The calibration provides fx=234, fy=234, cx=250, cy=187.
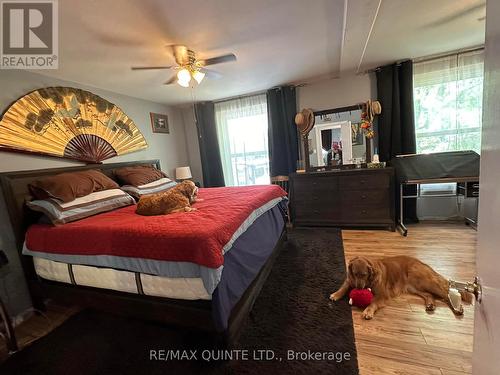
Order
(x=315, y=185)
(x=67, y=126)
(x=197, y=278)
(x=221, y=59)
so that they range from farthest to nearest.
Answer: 1. (x=315, y=185)
2. (x=67, y=126)
3. (x=221, y=59)
4. (x=197, y=278)

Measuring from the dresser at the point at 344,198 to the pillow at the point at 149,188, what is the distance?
6.15ft

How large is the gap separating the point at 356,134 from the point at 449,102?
3.94 feet

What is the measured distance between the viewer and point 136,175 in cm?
301

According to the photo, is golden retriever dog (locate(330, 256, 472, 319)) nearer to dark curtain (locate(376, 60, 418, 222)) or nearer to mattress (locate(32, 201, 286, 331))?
mattress (locate(32, 201, 286, 331))

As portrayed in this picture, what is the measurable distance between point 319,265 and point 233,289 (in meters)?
1.26

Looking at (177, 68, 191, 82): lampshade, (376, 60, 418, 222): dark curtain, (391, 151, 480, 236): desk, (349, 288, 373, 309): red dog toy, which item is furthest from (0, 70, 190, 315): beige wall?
(391, 151, 480, 236): desk

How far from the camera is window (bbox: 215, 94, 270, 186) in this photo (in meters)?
4.10

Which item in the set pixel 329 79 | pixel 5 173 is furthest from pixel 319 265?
pixel 5 173

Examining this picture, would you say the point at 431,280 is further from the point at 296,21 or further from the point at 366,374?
the point at 296,21

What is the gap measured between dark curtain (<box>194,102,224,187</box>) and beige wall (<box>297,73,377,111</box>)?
1.60 m

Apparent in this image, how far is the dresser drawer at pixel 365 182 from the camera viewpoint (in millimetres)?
3152

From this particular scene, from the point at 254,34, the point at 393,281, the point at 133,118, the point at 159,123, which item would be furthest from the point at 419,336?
the point at 159,123

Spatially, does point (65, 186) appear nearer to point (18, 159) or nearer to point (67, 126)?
point (18, 159)

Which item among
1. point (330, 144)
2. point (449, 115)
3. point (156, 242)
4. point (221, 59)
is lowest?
point (156, 242)
